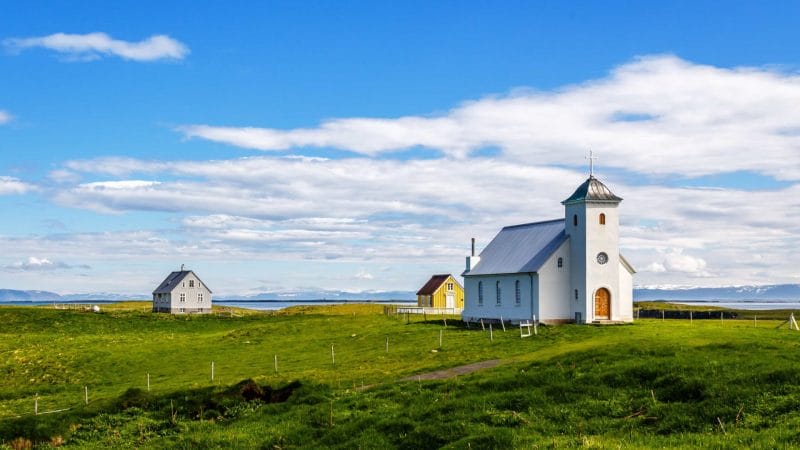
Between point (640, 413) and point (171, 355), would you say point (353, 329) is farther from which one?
point (640, 413)

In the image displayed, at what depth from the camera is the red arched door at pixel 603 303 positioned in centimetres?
6397

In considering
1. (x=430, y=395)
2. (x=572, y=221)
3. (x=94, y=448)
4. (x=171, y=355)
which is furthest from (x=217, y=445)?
(x=572, y=221)

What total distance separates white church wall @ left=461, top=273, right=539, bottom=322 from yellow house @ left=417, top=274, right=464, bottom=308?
3642cm

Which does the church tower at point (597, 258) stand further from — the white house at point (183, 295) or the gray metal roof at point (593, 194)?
the white house at point (183, 295)

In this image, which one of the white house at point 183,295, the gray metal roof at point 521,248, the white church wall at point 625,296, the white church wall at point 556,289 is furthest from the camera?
the white house at point 183,295

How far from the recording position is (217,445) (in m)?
23.1

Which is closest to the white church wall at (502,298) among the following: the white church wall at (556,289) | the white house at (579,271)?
the white house at (579,271)

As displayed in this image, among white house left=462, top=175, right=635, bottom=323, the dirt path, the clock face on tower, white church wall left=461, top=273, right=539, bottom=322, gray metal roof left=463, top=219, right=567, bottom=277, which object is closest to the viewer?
the dirt path

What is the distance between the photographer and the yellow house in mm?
114312

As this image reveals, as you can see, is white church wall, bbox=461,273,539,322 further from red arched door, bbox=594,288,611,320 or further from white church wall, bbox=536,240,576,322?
red arched door, bbox=594,288,611,320

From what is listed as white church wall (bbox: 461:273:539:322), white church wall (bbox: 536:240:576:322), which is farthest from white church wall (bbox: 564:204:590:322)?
white church wall (bbox: 461:273:539:322)

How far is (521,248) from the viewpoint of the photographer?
72.7 metres

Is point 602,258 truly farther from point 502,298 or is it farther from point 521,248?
point 502,298

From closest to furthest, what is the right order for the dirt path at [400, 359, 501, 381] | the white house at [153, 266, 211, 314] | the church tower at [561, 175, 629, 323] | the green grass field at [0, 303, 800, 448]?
1. the green grass field at [0, 303, 800, 448]
2. the dirt path at [400, 359, 501, 381]
3. the church tower at [561, 175, 629, 323]
4. the white house at [153, 266, 211, 314]
